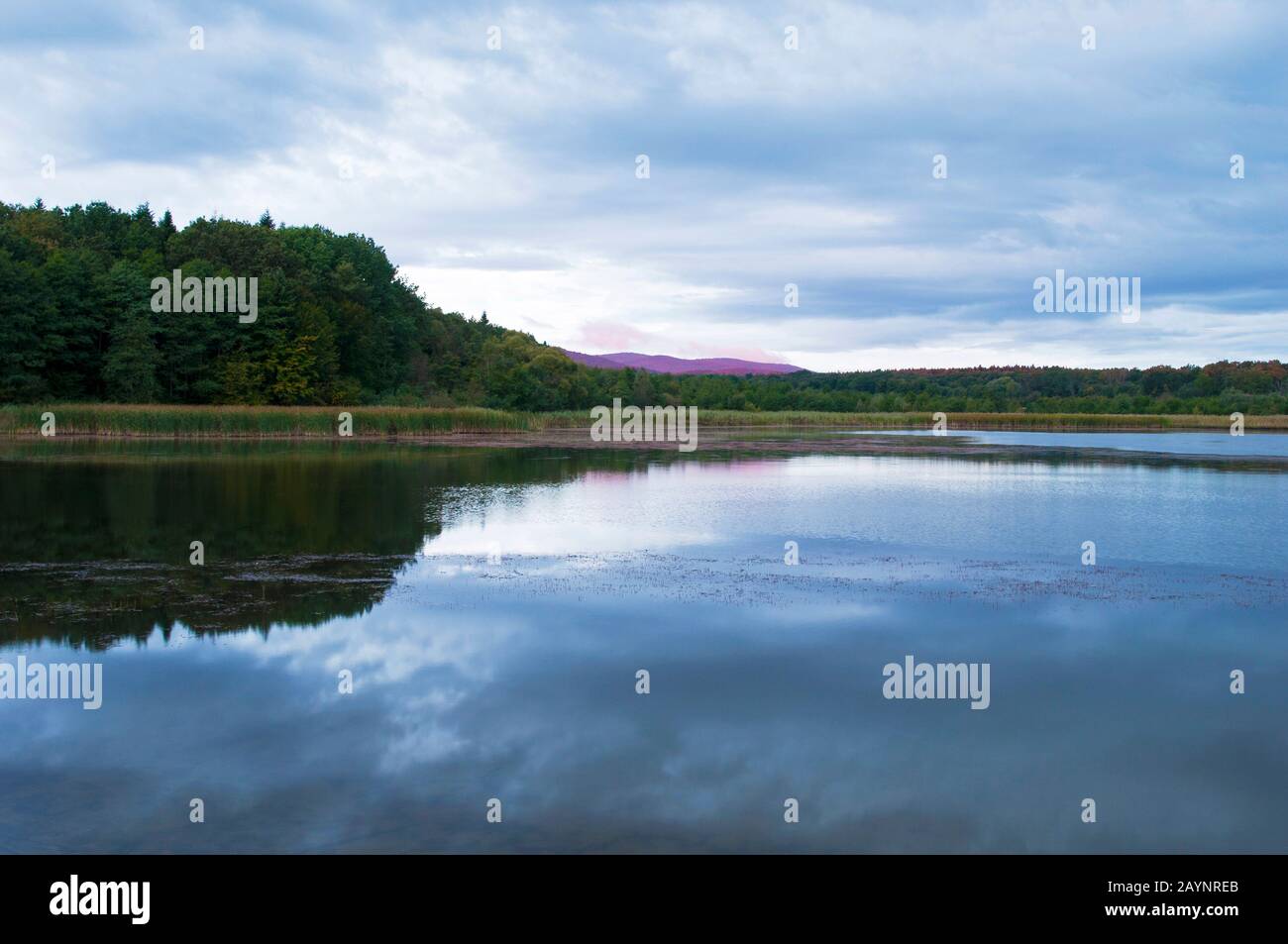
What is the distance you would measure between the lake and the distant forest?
1746 inches

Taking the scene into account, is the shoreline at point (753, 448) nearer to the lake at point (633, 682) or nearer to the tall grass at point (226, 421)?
the tall grass at point (226, 421)

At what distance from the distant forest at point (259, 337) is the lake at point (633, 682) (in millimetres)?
44357

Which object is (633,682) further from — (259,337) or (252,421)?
(259,337)

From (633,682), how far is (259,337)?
6435cm

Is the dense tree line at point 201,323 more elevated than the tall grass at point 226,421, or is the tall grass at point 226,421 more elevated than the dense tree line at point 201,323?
the dense tree line at point 201,323

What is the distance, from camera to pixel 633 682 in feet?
32.3

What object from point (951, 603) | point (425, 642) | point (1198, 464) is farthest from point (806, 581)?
point (1198, 464)

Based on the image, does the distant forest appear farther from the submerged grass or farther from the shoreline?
the shoreline

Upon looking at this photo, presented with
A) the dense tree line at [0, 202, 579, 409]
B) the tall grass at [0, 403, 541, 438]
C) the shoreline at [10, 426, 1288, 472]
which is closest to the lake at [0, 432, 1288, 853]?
the shoreline at [10, 426, 1288, 472]

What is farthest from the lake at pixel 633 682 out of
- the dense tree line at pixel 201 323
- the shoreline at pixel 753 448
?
the dense tree line at pixel 201 323

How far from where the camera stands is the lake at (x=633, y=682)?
6.80 meters

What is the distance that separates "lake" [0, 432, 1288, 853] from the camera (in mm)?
6797

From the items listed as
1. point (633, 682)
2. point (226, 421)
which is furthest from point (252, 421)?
point (633, 682)

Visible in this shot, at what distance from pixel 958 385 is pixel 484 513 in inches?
5661
